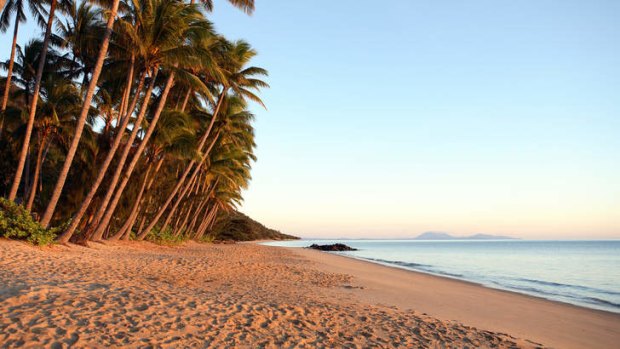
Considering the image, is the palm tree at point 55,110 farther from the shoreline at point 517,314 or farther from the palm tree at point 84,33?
the shoreline at point 517,314

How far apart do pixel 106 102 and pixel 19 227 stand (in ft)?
24.1

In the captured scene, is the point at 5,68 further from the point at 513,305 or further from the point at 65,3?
the point at 513,305

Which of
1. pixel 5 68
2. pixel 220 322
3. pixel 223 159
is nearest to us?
pixel 220 322

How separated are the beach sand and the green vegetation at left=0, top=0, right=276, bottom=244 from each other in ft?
15.9

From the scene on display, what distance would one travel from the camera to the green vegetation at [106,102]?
13188mm

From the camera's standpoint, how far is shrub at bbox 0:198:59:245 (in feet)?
35.9

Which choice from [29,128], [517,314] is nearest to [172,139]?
[29,128]

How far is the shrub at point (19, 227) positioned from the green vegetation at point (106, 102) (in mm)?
33

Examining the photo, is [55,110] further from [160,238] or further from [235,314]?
[235,314]

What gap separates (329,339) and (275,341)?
0.76 meters

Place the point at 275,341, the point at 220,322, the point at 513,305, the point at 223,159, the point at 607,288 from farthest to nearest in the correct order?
the point at 223,159
the point at 607,288
the point at 513,305
the point at 220,322
the point at 275,341

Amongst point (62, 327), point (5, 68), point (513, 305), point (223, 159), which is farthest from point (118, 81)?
point (513, 305)

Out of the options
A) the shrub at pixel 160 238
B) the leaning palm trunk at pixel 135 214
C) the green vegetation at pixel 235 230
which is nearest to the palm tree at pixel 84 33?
the leaning palm trunk at pixel 135 214

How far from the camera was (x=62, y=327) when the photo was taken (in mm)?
4539
